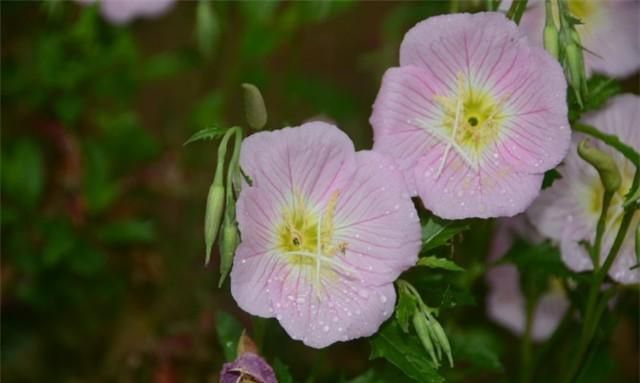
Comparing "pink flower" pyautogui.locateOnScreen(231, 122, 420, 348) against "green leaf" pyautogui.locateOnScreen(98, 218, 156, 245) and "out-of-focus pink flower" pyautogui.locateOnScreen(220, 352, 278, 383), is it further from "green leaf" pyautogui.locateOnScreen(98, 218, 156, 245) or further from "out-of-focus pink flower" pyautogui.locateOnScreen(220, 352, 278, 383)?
"green leaf" pyautogui.locateOnScreen(98, 218, 156, 245)

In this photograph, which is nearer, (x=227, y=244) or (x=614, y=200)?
(x=227, y=244)

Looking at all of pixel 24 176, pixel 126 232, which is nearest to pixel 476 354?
pixel 126 232

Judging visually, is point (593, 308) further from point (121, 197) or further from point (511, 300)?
point (121, 197)

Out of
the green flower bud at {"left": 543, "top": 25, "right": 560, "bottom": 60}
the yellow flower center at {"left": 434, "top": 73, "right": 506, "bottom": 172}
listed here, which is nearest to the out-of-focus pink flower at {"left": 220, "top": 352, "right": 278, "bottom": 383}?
the yellow flower center at {"left": 434, "top": 73, "right": 506, "bottom": 172}

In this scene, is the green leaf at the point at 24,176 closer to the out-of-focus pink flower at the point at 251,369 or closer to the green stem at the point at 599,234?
the out-of-focus pink flower at the point at 251,369

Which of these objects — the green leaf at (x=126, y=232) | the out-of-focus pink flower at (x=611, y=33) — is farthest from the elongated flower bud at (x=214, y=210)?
the green leaf at (x=126, y=232)

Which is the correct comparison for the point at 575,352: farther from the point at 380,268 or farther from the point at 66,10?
the point at 66,10

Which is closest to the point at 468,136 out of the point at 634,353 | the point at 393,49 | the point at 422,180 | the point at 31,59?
the point at 422,180
